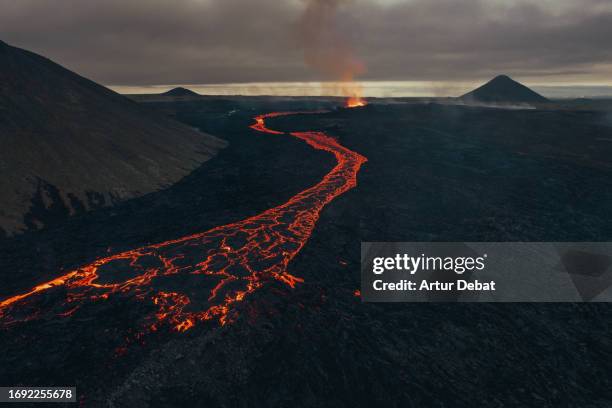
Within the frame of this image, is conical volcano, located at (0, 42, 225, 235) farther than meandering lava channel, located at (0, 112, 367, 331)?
Yes

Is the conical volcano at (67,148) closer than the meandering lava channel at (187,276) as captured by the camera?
No

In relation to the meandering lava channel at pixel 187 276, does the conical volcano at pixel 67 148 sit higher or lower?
higher

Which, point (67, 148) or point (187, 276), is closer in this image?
point (187, 276)

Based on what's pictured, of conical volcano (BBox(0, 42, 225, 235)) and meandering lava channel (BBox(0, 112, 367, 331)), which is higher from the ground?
conical volcano (BBox(0, 42, 225, 235))

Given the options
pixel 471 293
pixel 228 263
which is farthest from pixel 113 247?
pixel 471 293

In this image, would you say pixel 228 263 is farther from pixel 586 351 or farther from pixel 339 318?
pixel 586 351
